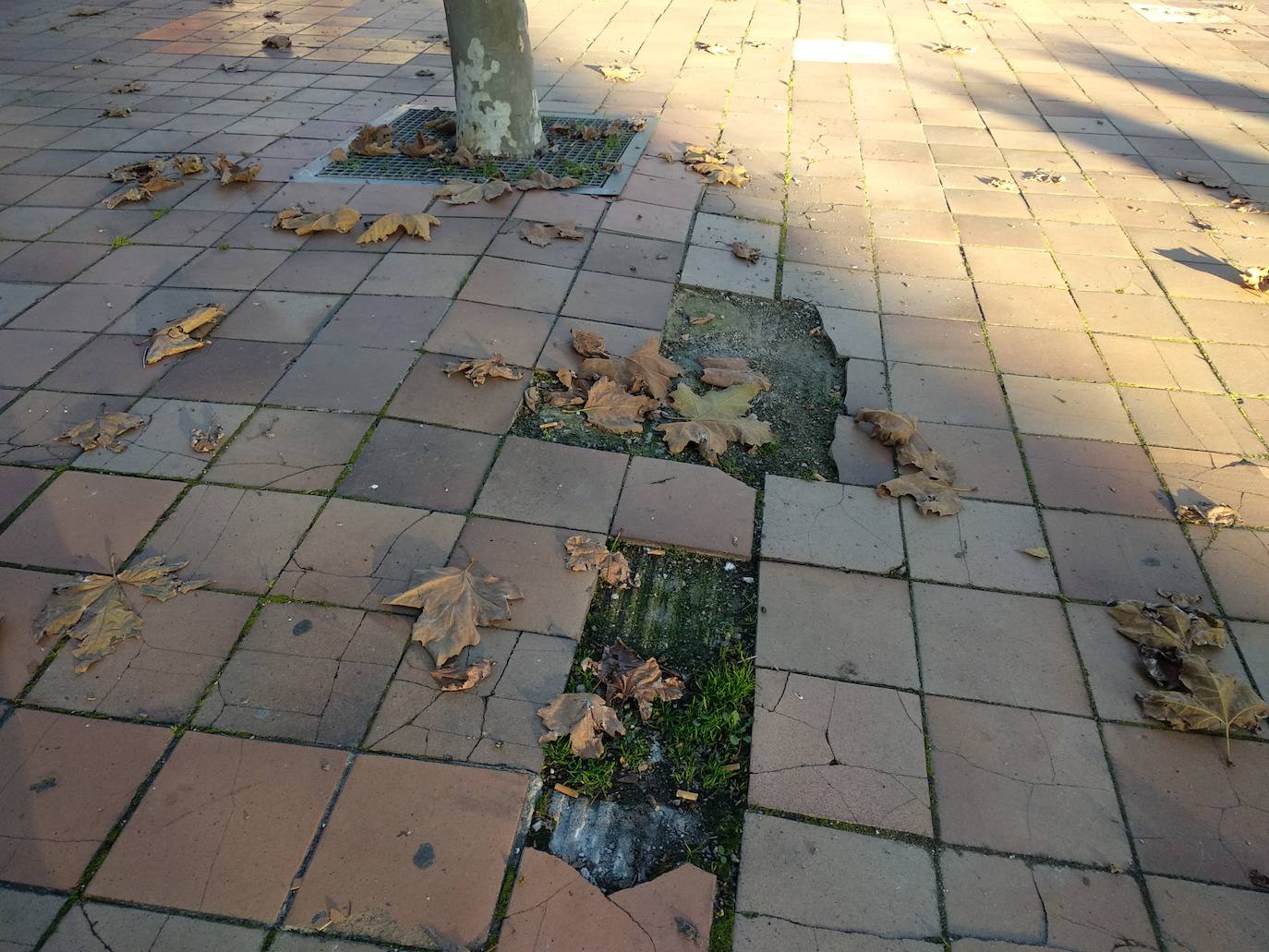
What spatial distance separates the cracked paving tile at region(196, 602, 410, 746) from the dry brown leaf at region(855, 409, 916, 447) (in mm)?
2048

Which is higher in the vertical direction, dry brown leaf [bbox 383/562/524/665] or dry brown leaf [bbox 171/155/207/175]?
dry brown leaf [bbox 171/155/207/175]

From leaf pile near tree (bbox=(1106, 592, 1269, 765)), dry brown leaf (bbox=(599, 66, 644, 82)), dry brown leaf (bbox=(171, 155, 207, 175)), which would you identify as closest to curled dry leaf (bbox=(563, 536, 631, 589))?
leaf pile near tree (bbox=(1106, 592, 1269, 765))

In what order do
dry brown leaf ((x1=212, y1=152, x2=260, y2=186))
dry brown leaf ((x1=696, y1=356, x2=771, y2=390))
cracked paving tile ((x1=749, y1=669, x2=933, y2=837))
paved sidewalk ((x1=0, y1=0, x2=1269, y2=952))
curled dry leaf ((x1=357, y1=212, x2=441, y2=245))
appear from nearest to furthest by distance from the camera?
paved sidewalk ((x1=0, y1=0, x2=1269, y2=952)), cracked paving tile ((x1=749, y1=669, x2=933, y2=837)), dry brown leaf ((x1=696, y1=356, x2=771, y2=390)), curled dry leaf ((x1=357, y1=212, x2=441, y2=245)), dry brown leaf ((x1=212, y1=152, x2=260, y2=186))

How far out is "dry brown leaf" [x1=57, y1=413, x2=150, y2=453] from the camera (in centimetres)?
323

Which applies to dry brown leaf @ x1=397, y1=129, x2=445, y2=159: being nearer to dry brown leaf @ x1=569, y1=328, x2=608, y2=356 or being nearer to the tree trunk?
the tree trunk

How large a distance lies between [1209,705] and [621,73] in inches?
260

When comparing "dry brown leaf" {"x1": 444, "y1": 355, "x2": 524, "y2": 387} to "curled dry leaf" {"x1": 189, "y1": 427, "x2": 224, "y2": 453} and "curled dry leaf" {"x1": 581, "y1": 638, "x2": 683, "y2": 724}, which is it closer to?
"curled dry leaf" {"x1": 189, "y1": 427, "x2": 224, "y2": 453}

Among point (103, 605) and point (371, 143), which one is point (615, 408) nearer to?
point (103, 605)

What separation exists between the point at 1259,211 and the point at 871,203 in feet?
8.20

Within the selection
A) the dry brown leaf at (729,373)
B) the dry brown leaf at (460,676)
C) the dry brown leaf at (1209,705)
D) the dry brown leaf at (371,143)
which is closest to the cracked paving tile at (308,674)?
the dry brown leaf at (460,676)

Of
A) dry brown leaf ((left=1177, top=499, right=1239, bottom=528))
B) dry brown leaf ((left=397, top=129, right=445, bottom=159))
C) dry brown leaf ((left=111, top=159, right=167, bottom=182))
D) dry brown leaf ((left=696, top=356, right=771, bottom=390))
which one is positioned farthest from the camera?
dry brown leaf ((left=397, top=129, right=445, bottom=159))

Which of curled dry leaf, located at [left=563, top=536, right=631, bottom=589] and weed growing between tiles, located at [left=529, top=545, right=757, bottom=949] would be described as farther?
curled dry leaf, located at [left=563, top=536, right=631, bottom=589]

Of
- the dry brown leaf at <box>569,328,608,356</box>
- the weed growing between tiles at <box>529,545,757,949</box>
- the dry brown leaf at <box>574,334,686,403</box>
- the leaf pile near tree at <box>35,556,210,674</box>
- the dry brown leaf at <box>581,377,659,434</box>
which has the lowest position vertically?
the weed growing between tiles at <box>529,545,757,949</box>

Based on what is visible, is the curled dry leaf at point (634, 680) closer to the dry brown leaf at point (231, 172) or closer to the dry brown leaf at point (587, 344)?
the dry brown leaf at point (587, 344)
